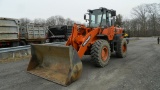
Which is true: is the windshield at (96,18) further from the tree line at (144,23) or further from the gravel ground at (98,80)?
the tree line at (144,23)

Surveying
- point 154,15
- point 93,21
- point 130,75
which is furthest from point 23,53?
point 154,15

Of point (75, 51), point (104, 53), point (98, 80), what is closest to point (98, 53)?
point (104, 53)

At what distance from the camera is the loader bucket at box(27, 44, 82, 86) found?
16.7 feet

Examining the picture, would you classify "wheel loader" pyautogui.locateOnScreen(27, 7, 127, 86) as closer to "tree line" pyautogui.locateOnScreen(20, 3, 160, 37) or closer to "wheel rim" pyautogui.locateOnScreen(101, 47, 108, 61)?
"wheel rim" pyautogui.locateOnScreen(101, 47, 108, 61)

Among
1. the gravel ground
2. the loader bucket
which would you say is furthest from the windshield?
the loader bucket

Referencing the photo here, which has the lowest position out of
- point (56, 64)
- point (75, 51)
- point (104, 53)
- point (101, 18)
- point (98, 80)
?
point (98, 80)

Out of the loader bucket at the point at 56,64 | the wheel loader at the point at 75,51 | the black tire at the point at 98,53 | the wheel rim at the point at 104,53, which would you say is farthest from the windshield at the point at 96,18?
the loader bucket at the point at 56,64

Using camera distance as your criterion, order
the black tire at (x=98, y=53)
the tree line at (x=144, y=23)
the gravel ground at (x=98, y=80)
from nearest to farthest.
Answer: the gravel ground at (x=98, y=80), the black tire at (x=98, y=53), the tree line at (x=144, y=23)

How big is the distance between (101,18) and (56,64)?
3350mm

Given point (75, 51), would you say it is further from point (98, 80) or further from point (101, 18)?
point (101, 18)

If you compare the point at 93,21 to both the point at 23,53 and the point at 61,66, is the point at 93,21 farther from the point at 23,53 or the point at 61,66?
the point at 23,53

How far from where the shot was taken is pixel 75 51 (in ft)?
17.2

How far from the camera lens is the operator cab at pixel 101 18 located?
26.3 ft

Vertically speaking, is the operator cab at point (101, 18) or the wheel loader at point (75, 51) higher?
the operator cab at point (101, 18)
